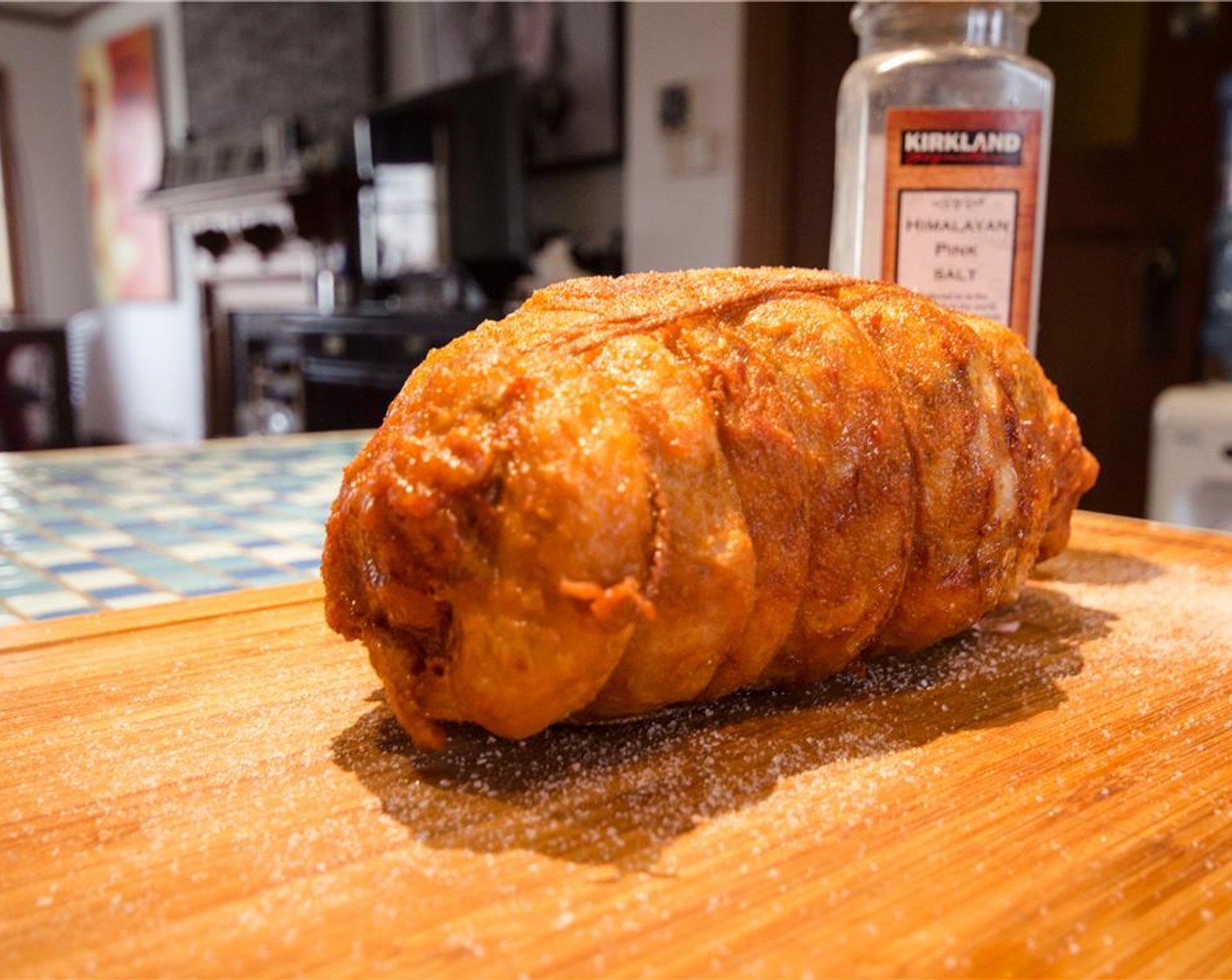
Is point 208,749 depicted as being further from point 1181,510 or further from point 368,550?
point 1181,510

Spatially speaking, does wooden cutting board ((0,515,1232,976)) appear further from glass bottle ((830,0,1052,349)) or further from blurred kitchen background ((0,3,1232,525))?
blurred kitchen background ((0,3,1232,525))

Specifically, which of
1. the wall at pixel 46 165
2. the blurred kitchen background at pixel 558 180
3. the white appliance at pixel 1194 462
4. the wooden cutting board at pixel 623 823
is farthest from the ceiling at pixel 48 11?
the wooden cutting board at pixel 623 823

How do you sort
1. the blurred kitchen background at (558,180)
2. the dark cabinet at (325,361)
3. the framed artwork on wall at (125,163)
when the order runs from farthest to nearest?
the framed artwork on wall at (125,163) → the dark cabinet at (325,361) → the blurred kitchen background at (558,180)

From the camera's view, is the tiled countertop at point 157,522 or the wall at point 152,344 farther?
the wall at point 152,344

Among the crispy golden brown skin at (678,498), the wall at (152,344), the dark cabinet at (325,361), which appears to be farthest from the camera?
the wall at (152,344)

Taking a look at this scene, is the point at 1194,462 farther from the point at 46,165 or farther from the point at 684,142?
the point at 46,165

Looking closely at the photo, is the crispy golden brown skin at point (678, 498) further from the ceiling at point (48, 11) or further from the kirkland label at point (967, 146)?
the ceiling at point (48, 11)

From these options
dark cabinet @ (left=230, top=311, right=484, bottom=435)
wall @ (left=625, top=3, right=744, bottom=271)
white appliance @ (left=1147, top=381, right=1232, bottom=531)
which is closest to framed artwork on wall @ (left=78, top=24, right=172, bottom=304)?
dark cabinet @ (left=230, top=311, right=484, bottom=435)

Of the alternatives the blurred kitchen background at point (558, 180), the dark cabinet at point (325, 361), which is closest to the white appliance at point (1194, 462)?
the blurred kitchen background at point (558, 180)

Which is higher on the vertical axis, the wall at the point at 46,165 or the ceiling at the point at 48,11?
the ceiling at the point at 48,11

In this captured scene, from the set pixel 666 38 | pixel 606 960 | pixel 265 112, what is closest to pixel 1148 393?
pixel 666 38
